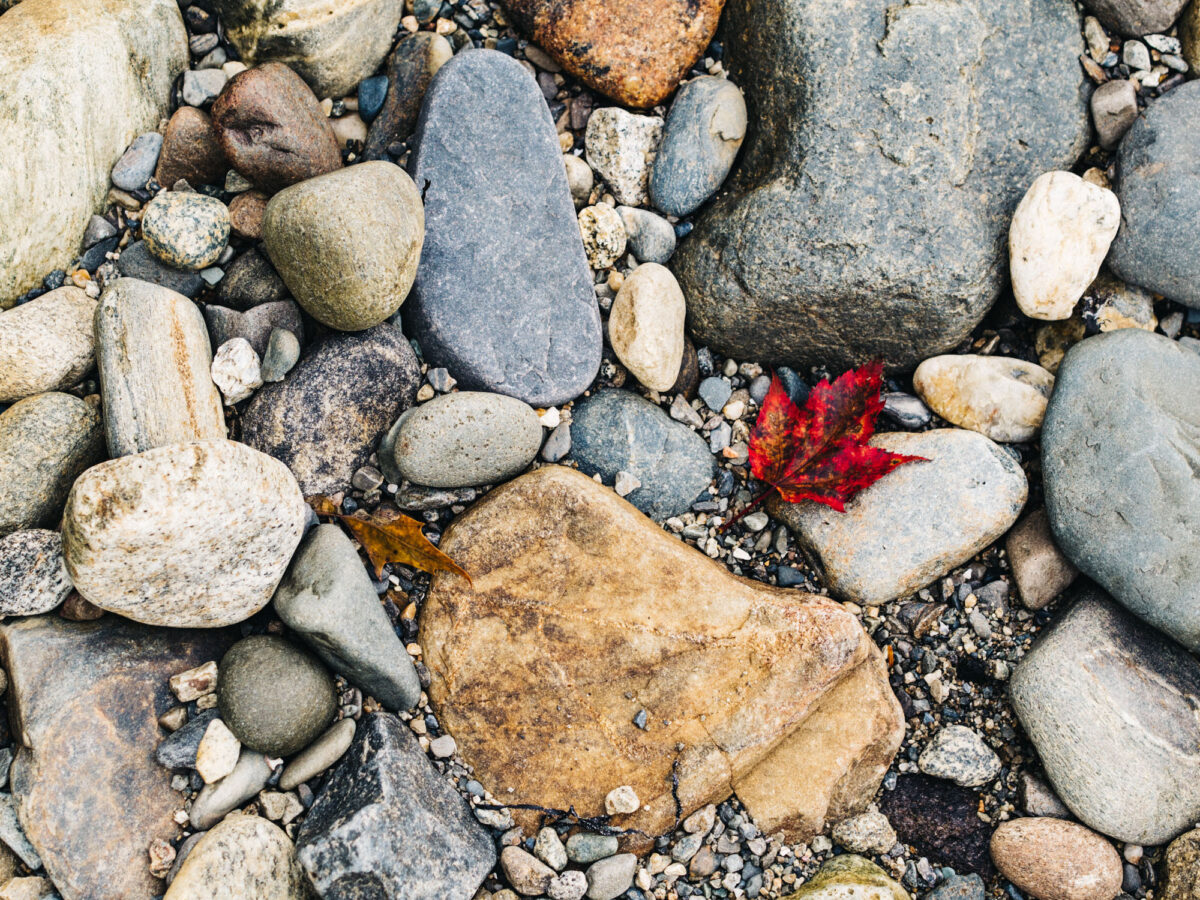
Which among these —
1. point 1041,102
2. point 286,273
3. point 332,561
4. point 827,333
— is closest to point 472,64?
point 286,273

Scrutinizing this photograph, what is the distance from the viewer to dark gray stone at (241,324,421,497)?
296 cm

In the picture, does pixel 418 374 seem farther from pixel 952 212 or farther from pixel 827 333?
pixel 952 212

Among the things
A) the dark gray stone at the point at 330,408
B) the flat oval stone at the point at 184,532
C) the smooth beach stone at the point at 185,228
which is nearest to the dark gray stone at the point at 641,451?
the dark gray stone at the point at 330,408

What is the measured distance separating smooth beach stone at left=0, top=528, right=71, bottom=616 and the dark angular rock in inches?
122

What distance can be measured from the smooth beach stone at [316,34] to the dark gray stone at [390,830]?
2495mm

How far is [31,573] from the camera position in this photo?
268 cm

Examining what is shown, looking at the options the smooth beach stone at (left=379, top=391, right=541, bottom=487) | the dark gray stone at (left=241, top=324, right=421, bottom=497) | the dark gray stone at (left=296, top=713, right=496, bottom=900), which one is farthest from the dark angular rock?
the dark gray stone at (left=241, top=324, right=421, bottom=497)

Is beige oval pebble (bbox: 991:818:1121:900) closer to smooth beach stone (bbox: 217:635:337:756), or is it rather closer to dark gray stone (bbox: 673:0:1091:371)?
dark gray stone (bbox: 673:0:1091:371)

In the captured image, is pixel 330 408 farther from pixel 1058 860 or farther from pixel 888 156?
pixel 1058 860

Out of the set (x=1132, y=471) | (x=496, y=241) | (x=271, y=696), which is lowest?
(x=271, y=696)

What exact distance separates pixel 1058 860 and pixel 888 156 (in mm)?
2665

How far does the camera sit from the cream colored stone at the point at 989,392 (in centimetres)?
317

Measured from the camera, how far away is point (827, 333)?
10.6ft

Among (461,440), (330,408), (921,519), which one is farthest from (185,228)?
(921,519)
